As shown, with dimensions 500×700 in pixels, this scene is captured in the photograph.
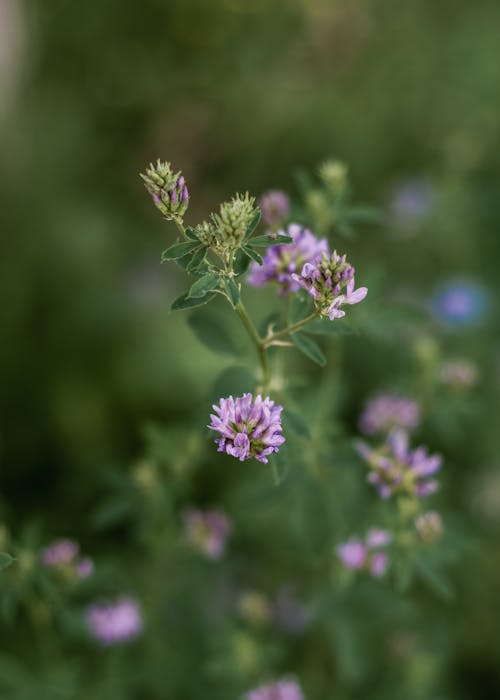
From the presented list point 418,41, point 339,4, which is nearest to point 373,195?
point 418,41

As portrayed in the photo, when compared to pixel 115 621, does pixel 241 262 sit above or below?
above

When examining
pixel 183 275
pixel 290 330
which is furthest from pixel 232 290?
pixel 183 275

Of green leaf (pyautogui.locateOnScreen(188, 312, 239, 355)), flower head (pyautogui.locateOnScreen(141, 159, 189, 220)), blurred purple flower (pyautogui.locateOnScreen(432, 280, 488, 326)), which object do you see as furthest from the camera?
blurred purple flower (pyautogui.locateOnScreen(432, 280, 488, 326))

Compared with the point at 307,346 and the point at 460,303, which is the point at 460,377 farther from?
the point at 460,303

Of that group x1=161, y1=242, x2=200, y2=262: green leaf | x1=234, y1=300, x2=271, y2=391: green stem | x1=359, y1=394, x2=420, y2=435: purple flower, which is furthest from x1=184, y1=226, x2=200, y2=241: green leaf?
x1=359, y1=394, x2=420, y2=435: purple flower

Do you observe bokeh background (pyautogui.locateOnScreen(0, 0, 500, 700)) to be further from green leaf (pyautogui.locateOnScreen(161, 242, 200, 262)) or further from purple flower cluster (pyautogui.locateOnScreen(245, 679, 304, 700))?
green leaf (pyautogui.locateOnScreen(161, 242, 200, 262))

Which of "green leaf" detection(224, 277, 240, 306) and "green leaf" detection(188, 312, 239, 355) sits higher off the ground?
"green leaf" detection(188, 312, 239, 355)
